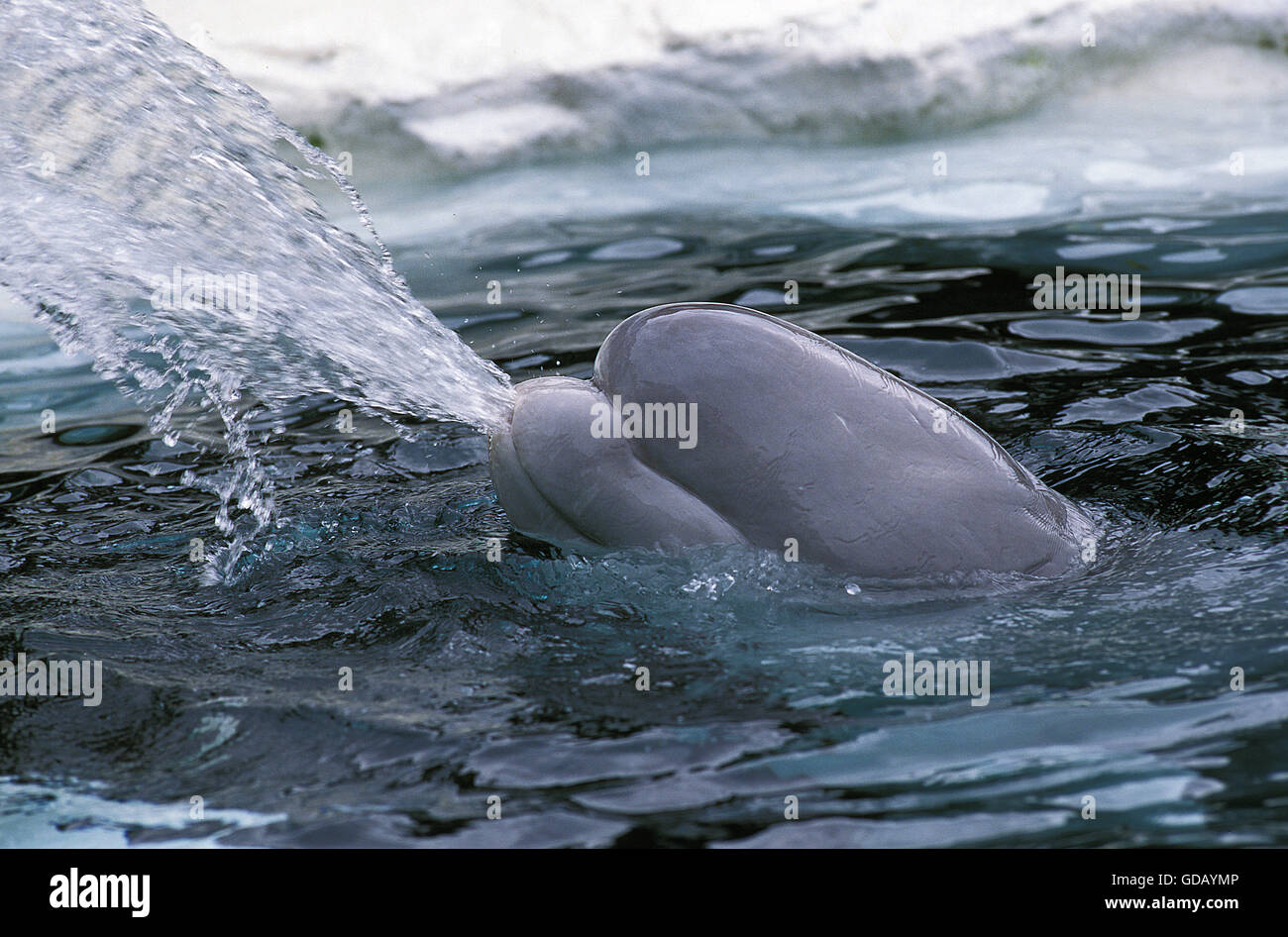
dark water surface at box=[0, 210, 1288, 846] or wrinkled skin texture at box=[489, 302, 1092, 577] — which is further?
wrinkled skin texture at box=[489, 302, 1092, 577]

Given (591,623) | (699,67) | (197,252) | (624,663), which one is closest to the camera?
(624,663)

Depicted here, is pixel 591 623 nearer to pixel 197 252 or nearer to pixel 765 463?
pixel 765 463

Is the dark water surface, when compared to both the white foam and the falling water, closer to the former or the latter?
the falling water

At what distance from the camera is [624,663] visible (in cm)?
356

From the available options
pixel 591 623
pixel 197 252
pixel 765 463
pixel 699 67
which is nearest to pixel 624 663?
pixel 591 623

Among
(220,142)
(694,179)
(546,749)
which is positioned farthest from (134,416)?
(694,179)

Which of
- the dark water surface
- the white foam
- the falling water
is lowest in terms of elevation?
the dark water surface

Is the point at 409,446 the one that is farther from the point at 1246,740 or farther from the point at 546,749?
the point at 1246,740

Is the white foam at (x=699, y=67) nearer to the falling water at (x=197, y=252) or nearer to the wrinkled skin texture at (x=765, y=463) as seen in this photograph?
the falling water at (x=197, y=252)

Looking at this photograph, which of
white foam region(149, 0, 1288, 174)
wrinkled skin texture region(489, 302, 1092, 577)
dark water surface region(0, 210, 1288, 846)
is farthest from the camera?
white foam region(149, 0, 1288, 174)

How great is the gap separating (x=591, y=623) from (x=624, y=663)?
0.23 m

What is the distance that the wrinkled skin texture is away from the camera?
3.64 metres

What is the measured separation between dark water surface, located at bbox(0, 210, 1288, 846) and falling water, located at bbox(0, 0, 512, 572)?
389 millimetres

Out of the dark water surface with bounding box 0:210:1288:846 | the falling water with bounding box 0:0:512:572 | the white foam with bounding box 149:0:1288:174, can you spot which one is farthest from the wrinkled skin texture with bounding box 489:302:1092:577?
the white foam with bounding box 149:0:1288:174
